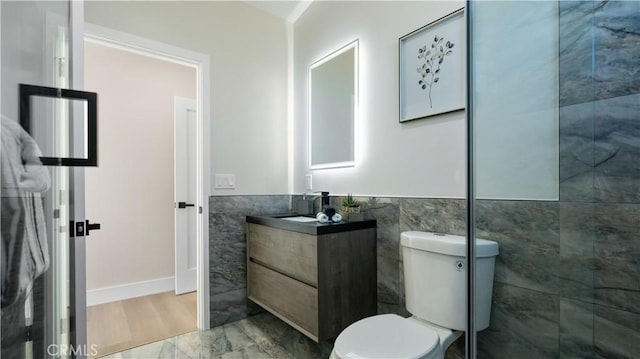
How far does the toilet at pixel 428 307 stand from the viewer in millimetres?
1153

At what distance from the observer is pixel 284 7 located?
8.38 ft

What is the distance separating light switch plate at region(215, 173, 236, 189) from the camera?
232 cm

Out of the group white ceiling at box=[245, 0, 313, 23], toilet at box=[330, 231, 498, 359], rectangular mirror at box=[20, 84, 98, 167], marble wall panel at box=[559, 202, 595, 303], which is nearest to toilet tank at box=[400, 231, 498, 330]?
toilet at box=[330, 231, 498, 359]

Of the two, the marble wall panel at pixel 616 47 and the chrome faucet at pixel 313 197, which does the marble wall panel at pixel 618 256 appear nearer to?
the marble wall panel at pixel 616 47

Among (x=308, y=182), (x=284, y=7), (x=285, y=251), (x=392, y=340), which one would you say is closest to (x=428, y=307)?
(x=392, y=340)

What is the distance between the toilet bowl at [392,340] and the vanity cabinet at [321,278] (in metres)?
0.35

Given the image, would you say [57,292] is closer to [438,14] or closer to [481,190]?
[481,190]

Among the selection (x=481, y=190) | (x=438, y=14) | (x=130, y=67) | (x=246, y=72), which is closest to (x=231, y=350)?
(x=481, y=190)

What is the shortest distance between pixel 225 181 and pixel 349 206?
992 millimetres

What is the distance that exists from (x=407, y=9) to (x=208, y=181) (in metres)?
1.73

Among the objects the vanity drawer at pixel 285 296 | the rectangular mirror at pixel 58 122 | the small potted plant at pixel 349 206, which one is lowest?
the vanity drawer at pixel 285 296

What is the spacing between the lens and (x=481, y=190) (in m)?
1.12

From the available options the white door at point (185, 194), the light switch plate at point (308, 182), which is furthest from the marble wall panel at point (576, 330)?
the white door at point (185, 194)

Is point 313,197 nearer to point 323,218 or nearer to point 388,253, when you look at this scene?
point 323,218
